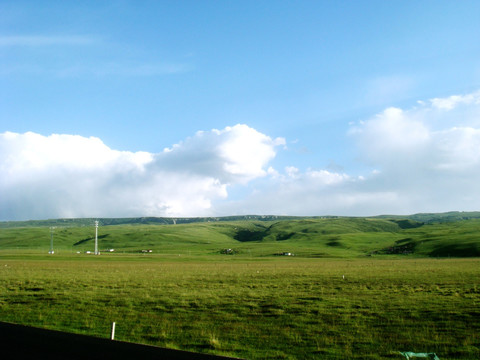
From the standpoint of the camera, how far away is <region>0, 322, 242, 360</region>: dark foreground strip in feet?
29.1

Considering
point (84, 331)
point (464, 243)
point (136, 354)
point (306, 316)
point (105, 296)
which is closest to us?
point (136, 354)

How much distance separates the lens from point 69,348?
1002 centimetres

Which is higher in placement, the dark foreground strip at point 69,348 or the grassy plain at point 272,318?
the dark foreground strip at point 69,348

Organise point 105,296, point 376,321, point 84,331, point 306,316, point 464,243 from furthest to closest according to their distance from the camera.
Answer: point 464,243 < point 105,296 < point 306,316 < point 376,321 < point 84,331

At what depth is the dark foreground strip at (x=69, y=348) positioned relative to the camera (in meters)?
8.88

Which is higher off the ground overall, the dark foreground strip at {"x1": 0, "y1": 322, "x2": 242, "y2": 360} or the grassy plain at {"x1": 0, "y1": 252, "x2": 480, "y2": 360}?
the dark foreground strip at {"x1": 0, "y1": 322, "x2": 242, "y2": 360}

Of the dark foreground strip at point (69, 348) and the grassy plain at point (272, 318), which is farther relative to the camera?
the grassy plain at point (272, 318)

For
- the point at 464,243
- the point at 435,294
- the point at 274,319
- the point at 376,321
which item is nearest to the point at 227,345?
the point at 274,319

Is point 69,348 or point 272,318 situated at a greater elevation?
point 69,348

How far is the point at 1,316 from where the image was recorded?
806 inches

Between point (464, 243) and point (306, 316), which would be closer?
point (306, 316)

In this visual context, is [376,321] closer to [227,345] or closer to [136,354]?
[227,345]

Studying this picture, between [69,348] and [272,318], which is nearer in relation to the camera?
[69,348]

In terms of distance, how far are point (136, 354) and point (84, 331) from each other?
9702mm
